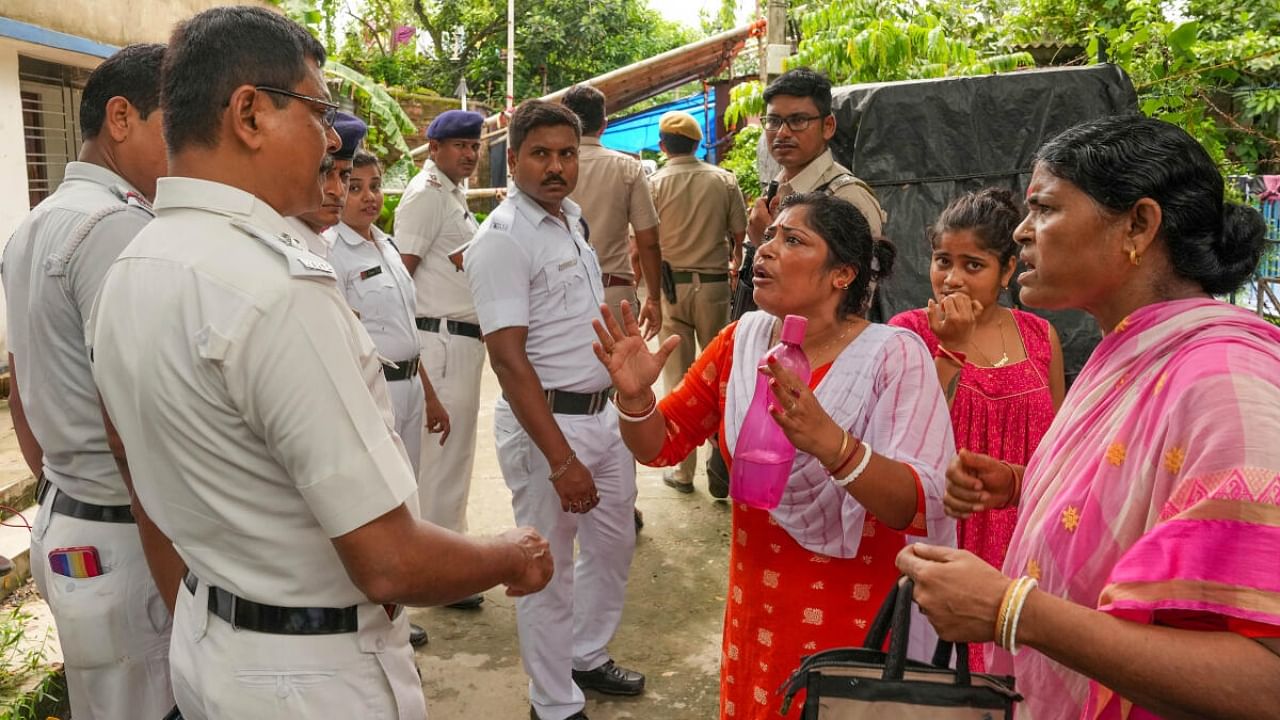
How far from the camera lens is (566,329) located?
3.41 meters

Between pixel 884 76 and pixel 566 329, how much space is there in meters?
3.95

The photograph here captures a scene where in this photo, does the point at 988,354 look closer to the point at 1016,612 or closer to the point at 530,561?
the point at 1016,612

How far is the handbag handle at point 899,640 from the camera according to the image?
148 centimetres

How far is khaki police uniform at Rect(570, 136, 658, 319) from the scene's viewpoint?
Answer: 550cm

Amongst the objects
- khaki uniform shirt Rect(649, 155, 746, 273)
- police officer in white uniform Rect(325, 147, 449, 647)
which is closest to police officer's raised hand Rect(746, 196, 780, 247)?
police officer in white uniform Rect(325, 147, 449, 647)

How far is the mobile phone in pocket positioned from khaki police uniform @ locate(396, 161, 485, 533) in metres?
2.41

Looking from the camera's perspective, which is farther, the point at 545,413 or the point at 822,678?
the point at 545,413

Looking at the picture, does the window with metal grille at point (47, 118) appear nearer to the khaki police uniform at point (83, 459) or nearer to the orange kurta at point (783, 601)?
the khaki police uniform at point (83, 459)

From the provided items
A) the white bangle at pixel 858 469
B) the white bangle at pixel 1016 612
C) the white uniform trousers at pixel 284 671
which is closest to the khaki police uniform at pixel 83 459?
the white uniform trousers at pixel 284 671

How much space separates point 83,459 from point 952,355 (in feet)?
7.11

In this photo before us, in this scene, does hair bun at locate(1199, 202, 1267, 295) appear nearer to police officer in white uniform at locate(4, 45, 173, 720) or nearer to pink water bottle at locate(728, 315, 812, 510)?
pink water bottle at locate(728, 315, 812, 510)

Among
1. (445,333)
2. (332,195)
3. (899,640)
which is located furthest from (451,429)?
(899,640)

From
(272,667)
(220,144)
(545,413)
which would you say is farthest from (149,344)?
(545,413)

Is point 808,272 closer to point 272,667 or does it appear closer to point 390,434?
point 390,434
